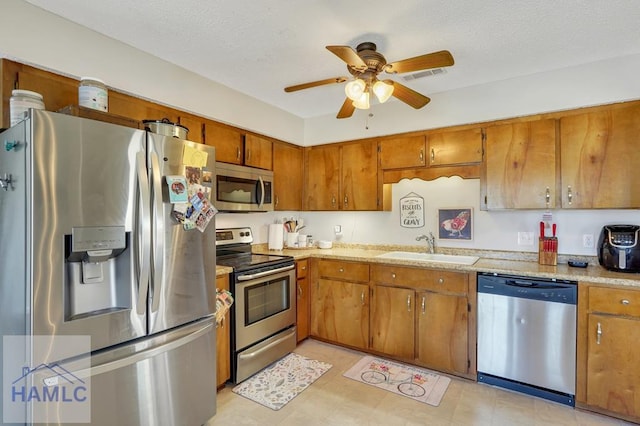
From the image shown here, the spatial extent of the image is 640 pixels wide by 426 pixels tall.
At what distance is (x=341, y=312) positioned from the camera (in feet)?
10.6

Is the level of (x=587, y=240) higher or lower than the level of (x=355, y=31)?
lower

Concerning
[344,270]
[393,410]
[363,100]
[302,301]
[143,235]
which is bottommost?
[393,410]

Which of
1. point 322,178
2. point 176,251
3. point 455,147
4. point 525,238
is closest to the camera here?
point 176,251

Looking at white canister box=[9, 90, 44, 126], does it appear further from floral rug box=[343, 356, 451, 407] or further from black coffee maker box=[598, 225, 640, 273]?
black coffee maker box=[598, 225, 640, 273]

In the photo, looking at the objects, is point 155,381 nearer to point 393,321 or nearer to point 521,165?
point 393,321

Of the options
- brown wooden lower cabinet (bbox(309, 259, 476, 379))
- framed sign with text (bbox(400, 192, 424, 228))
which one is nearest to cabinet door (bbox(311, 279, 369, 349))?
brown wooden lower cabinet (bbox(309, 259, 476, 379))

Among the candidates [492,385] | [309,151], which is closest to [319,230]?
[309,151]

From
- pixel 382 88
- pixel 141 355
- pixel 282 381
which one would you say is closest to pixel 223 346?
pixel 282 381

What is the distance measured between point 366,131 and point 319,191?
870 mm

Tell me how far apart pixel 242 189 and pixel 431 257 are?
1.98 metres

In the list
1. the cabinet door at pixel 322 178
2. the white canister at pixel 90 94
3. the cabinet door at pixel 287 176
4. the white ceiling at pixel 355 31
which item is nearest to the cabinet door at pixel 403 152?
the cabinet door at pixel 322 178

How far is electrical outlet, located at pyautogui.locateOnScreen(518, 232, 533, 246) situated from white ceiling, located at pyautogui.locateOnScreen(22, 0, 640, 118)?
4.50 ft

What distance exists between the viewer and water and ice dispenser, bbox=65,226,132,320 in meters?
1.44

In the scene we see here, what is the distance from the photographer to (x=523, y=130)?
2.71 meters
